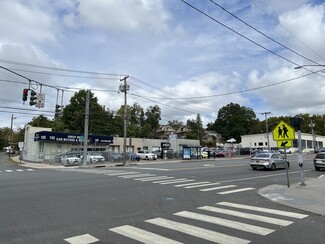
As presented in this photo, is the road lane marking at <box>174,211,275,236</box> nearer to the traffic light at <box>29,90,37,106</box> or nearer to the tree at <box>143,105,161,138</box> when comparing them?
the traffic light at <box>29,90,37,106</box>

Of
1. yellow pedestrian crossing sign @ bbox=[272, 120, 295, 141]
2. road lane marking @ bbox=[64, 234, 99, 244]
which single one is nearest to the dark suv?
yellow pedestrian crossing sign @ bbox=[272, 120, 295, 141]

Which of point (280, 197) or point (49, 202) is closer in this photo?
point (49, 202)

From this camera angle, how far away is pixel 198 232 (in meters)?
6.53

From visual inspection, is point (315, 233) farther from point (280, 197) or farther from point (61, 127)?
point (61, 127)

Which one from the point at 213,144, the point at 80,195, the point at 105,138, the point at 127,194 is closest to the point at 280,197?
the point at 127,194

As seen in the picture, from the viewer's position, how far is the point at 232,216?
8125mm

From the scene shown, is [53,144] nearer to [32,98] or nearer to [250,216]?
[32,98]

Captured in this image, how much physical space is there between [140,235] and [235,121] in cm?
12791

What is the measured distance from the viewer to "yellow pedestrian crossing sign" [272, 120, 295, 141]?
45.3 ft

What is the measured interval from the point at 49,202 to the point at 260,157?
20589mm

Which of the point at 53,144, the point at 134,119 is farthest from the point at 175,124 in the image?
the point at 53,144

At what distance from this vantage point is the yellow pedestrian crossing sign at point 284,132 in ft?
45.3

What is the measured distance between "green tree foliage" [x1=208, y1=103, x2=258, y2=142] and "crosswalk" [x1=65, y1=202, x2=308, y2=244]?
124 metres

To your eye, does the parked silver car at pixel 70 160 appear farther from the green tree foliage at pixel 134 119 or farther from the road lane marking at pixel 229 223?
the green tree foliage at pixel 134 119
